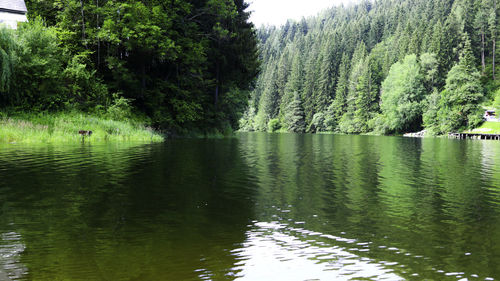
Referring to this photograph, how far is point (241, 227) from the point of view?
20.8 feet

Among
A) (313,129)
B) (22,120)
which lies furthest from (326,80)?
(22,120)

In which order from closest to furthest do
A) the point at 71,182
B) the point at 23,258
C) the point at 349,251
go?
1. the point at 23,258
2. the point at 349,251
3. the point at 71,182

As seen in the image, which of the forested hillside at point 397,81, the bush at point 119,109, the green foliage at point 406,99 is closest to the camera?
the bush at point 119,109

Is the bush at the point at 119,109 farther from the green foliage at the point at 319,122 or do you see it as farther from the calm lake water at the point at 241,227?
the green foliage at the point at 319,122

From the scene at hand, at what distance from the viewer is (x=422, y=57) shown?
3536 inches

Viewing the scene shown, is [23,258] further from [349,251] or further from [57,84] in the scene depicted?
[57,84]

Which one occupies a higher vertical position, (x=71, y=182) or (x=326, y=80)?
(x=326, y=80)

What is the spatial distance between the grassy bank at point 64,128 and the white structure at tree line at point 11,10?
18054 mm

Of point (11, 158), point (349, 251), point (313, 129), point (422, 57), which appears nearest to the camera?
point (349, 251)

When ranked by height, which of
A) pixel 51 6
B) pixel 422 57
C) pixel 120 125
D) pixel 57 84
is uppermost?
pixel 422 57

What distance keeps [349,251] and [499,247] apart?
2216 millimetres

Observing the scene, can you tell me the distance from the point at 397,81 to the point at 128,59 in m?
72.1

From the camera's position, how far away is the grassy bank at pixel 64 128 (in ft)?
74.7

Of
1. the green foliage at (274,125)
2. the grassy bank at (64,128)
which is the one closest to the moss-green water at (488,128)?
the green foliage at (274,125)
